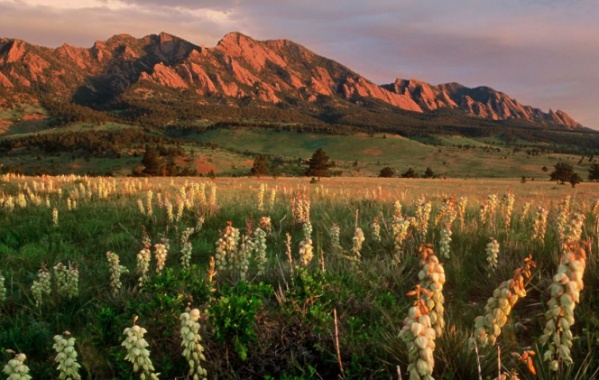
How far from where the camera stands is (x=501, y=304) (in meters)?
3.20

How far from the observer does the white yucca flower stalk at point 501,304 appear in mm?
3098

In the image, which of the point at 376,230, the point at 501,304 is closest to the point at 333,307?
the point at 501,304

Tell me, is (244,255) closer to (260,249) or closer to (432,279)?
(260,249)

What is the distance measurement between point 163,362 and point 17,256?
682cm

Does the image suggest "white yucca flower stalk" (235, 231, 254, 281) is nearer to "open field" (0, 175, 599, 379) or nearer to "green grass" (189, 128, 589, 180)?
"open field" (0, 175, 599, 379)

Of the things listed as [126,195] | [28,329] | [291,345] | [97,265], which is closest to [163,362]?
[291,345]

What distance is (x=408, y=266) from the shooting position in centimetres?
720

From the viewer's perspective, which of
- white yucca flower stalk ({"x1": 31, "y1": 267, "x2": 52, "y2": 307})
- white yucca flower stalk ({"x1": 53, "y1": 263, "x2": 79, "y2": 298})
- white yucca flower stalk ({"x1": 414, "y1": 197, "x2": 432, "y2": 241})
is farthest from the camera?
white yucca flower stalk ({"x1": 414, "y1": 197, "x2": 432, "y2": 241})

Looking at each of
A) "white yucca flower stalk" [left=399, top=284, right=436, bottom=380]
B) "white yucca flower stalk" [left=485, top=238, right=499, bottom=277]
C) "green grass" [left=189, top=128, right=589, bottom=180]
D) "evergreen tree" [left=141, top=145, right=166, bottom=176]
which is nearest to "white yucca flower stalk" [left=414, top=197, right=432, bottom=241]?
"white yucca flower stalk" [left=485, top=238, right=499, bottom=277]

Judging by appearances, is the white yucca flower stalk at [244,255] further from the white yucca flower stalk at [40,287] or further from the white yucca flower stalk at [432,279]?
the white yucca flower stalk at [432,279]

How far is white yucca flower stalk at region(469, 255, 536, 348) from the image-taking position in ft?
10.2

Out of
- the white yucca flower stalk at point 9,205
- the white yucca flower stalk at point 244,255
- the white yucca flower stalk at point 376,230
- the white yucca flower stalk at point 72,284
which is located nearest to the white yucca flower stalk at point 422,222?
the white yucca flower stalk at point 376,230

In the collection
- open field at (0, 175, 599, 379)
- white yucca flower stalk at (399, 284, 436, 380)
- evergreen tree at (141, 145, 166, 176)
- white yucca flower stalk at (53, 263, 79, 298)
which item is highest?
white yucca flower stalk at (399, 284, 436, 380)

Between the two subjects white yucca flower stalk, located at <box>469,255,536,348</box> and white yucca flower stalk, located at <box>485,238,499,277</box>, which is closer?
white yucca flower stalk, located at <box>469,255,536,348</box>
